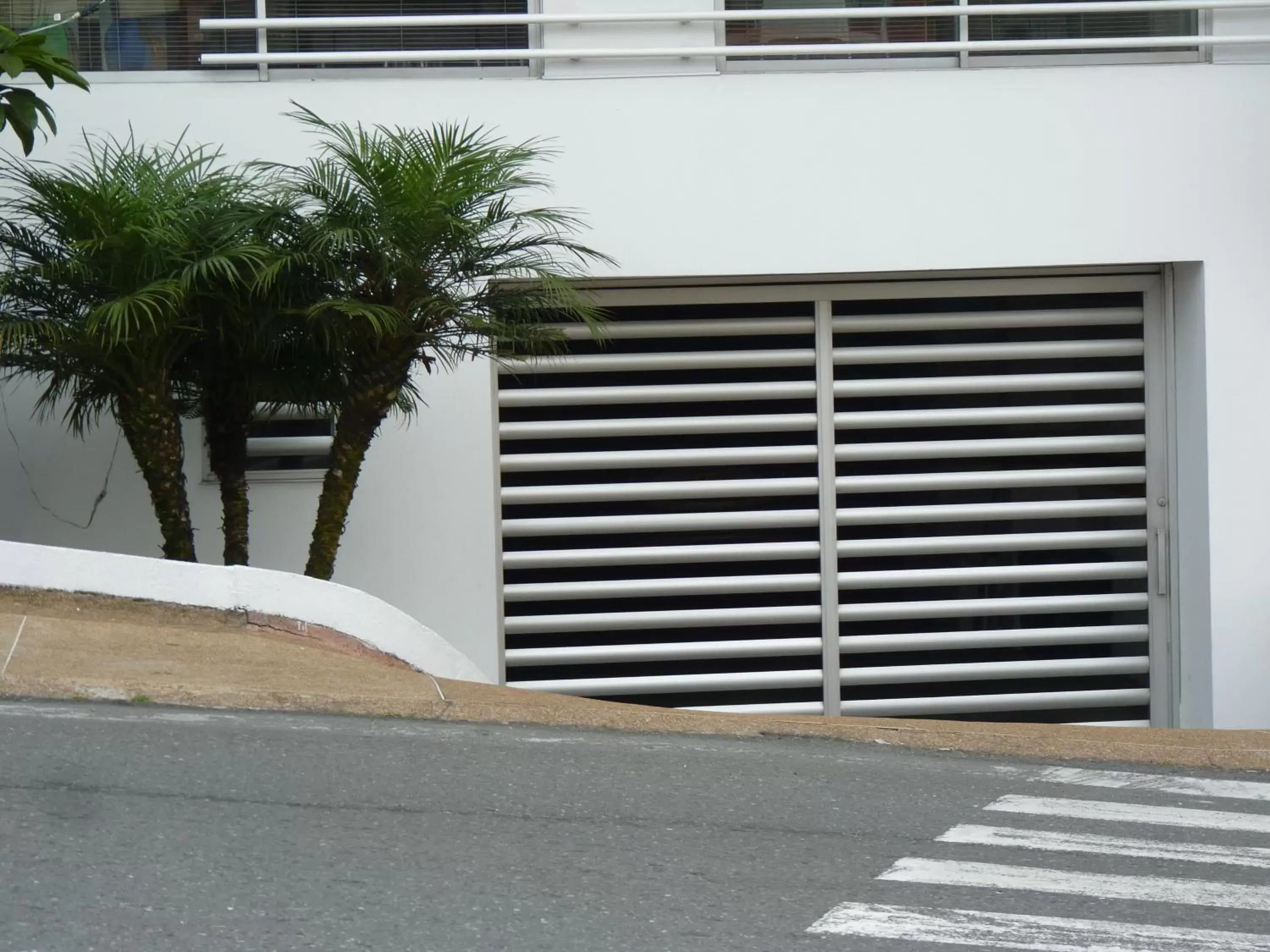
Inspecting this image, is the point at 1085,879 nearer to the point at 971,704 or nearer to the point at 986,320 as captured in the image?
the point at 971,704

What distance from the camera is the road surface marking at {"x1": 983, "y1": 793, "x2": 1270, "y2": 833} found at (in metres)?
5.17

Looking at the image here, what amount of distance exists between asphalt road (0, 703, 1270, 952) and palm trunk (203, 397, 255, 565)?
2.24 metres

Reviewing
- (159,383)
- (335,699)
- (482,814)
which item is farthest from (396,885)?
(159,383)

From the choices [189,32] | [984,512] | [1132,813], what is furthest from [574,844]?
[189,32]

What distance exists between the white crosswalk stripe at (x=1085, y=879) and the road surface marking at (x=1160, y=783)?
0.5 inches

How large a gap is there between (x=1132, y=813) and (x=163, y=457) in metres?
5.20

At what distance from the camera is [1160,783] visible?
5863mm

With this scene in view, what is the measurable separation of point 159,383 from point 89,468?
1.79 metres

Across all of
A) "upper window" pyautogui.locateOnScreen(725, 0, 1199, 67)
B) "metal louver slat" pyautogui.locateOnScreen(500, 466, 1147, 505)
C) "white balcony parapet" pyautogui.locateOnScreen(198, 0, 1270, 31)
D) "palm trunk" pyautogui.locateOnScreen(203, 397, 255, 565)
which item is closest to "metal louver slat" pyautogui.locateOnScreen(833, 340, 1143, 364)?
"metal louver slat" pyautogui.locateOnScreen(500, 466, 1147, 505)

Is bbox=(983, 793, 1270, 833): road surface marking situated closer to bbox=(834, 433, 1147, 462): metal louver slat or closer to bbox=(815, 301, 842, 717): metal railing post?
bbox=(815, 301, 842, 717): metal railing post

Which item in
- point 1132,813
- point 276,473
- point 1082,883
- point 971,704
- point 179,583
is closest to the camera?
point 1082,883

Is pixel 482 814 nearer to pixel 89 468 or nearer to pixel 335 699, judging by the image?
pixel 335 699

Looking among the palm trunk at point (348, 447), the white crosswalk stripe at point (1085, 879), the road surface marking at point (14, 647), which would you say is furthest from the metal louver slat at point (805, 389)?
the white crosswalk stripe at point (1085, 879)

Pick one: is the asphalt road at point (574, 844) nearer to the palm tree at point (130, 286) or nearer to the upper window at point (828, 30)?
the palm tree at point (130, 286)
